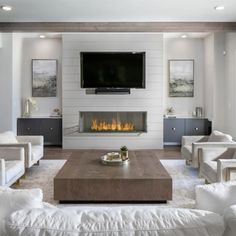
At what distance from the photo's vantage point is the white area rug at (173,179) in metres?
4.53

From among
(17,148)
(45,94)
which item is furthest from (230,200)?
(45,94)

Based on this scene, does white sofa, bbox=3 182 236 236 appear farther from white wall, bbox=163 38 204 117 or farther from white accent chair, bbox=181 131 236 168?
white wall, bbox=163 38 204 117

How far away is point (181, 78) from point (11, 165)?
5675 mm

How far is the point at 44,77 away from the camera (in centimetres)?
928

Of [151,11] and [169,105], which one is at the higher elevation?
[151,11]

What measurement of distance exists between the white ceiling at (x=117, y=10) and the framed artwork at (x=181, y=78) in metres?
2.64

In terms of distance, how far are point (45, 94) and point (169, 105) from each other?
327 cm

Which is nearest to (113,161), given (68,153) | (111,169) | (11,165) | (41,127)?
(111,169)

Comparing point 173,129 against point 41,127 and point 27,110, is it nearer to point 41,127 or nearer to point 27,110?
point 41,127

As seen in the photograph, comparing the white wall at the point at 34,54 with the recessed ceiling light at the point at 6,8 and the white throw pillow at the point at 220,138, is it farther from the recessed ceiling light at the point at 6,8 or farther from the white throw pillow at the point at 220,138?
the white throw pillow at the point at 220,138

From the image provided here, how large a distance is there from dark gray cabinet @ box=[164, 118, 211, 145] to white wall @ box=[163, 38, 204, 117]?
19.4 inches

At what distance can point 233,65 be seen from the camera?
800 cm

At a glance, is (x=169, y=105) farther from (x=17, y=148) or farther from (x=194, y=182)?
(x=17, y=148)

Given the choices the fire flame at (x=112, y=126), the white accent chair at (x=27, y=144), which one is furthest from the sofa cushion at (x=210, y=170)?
the fire flame at (x=112, y=126)
